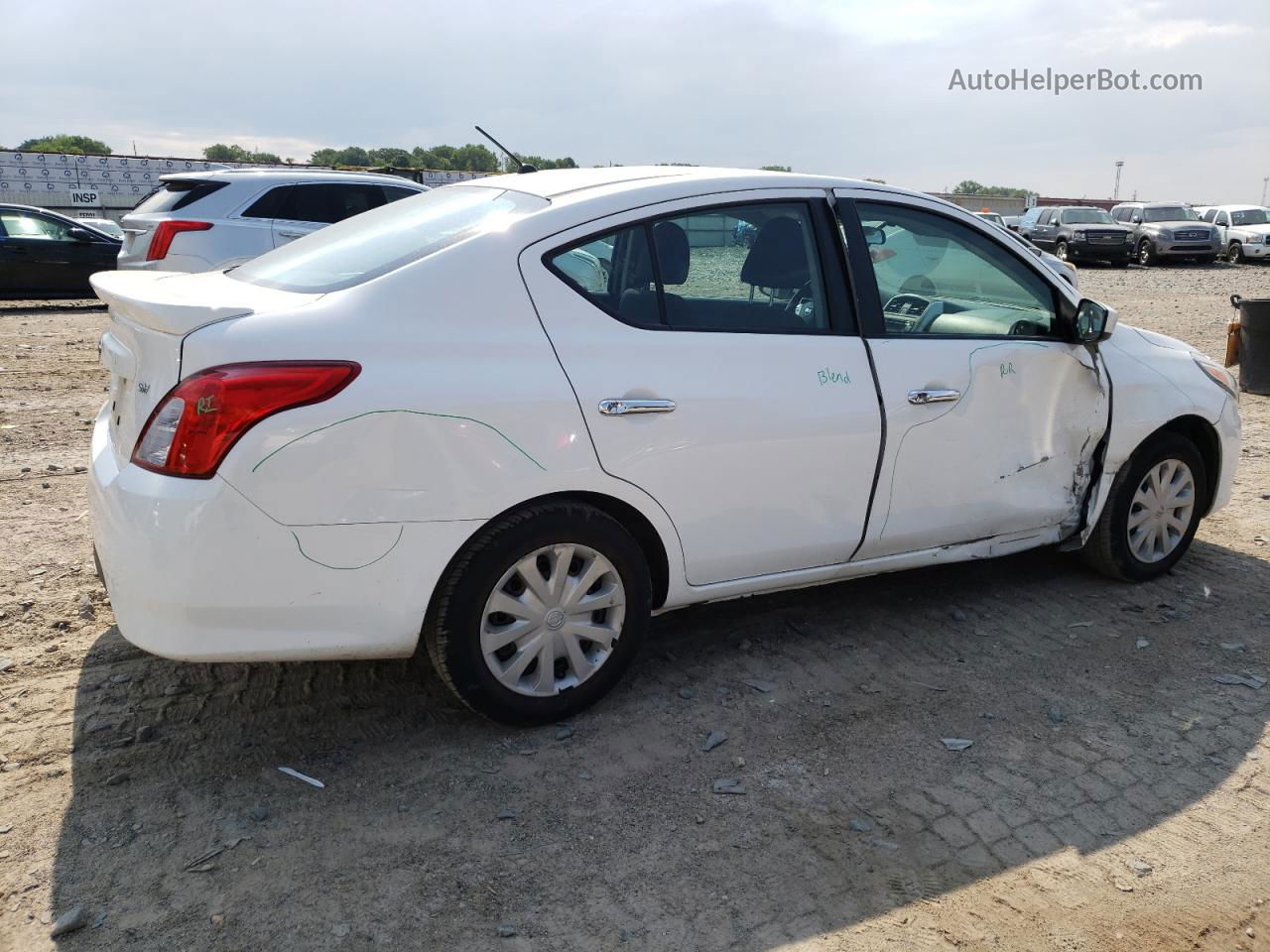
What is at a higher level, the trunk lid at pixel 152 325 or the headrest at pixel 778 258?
the headrest at pixel 778 258

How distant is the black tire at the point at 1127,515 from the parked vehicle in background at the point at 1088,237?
28.1m

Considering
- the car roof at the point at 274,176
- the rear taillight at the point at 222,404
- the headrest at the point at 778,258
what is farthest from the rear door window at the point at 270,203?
the rear taillight at the point at 222,404

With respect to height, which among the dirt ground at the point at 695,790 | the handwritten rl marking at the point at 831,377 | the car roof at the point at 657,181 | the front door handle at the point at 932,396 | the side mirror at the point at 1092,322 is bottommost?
the dirt ground at the point at 695,790

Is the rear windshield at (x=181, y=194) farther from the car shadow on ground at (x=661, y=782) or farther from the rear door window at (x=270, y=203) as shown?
the car shadow on ground at (x=661, y=782)

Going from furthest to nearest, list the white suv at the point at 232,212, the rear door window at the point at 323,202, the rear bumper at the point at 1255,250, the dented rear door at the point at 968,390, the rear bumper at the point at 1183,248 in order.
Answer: the rear bumper at the point at 1255,250, the rear bumper at the point at 1183,248, the rear door window at the point at 323,202, the white suv at the point at 232,212, the dented rear door at the point at 968,390

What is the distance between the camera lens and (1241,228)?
32.9m

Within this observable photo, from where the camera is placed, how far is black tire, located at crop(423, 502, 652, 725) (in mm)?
3281

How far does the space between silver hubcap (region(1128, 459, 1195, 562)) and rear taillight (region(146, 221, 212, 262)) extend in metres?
8.63

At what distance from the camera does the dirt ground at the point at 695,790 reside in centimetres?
272

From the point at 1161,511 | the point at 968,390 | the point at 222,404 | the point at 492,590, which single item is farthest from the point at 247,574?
the point at 1161,511

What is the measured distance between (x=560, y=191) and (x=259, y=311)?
3.65 feet

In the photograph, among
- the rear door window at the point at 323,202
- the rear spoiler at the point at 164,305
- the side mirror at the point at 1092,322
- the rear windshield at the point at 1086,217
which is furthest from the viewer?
the rear windshield at the point at 1086,217

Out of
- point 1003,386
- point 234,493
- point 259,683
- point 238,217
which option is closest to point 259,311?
point 234,493

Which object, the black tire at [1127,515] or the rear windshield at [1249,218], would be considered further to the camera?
the rear windshield at [1249,218]
